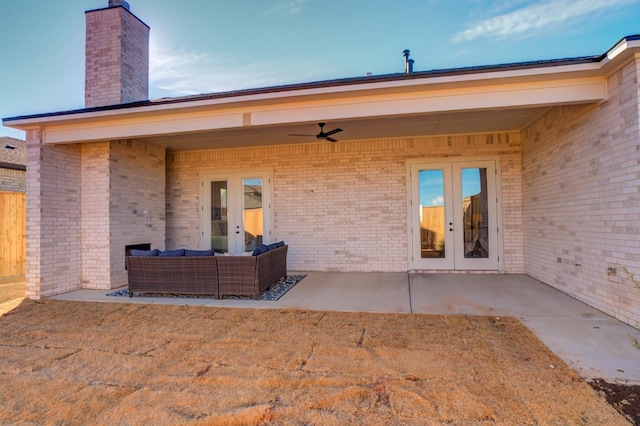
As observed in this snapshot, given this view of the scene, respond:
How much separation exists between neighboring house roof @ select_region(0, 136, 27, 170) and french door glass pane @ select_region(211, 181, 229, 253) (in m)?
5.90

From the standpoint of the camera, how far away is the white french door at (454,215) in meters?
7.21

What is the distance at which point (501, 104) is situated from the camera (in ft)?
14.3

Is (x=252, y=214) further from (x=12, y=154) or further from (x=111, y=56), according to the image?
(x=12, y=154)

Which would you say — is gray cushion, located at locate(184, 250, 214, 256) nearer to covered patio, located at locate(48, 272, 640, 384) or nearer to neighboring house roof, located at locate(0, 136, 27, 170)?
covered patio, located at locate(48, 272, 640, 384)

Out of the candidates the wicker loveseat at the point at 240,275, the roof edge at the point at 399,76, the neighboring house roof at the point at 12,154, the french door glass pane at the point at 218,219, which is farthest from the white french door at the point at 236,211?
the neighboring house roof at the point at 12,154

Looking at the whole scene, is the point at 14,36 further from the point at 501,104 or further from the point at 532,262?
the point at 532,262

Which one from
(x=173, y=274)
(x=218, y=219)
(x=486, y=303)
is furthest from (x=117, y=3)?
(x=486, y=303)

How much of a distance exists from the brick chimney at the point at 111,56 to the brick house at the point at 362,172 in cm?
5

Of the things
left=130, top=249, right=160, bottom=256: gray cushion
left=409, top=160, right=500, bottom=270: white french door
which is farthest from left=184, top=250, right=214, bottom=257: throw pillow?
left=409, top=160, right=500, bottom=270: white french door

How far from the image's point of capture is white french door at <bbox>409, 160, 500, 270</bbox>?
7215mm

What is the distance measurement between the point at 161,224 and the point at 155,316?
3608mm

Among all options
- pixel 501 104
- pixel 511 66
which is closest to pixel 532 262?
pixel 501 104

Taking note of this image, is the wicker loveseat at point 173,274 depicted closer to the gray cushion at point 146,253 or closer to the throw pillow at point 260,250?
the gray cushion at point 146,253

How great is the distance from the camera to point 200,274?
534 cm
